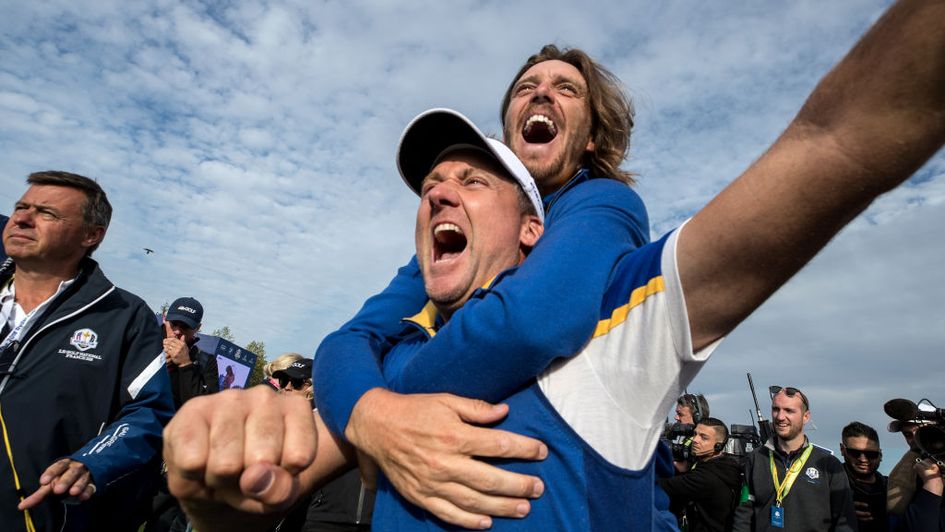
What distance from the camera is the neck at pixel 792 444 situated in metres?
7.93

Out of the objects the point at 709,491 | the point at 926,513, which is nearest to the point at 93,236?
the point at 709,491

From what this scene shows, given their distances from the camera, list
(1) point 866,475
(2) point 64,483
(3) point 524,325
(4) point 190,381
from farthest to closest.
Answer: (1) point 866,475, (4) point 190,381, (2) point 64,483, (3) point 524,325

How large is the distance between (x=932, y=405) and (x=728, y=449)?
15.4 ft

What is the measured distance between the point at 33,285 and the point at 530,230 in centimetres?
369

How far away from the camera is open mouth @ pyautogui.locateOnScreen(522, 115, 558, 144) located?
8.48 feet

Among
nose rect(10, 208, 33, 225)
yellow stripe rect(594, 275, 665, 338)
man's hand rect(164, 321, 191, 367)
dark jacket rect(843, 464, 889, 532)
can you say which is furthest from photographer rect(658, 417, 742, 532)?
nose rect(10, 208, 33, 225)

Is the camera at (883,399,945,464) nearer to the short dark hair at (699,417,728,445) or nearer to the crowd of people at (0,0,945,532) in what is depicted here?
the short dark hair at (699,417,728,445)

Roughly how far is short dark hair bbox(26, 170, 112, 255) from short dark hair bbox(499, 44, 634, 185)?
3249 millimetres

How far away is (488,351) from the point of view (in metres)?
1.29

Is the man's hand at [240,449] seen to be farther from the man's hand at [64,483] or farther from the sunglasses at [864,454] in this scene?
the sunglasses at [864,454]

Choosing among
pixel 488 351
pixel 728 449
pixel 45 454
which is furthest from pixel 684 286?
pixel 728 449

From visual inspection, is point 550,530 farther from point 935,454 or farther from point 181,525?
point 181,525

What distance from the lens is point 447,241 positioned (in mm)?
2146

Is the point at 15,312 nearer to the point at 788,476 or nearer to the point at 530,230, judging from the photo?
the point at 530,230
